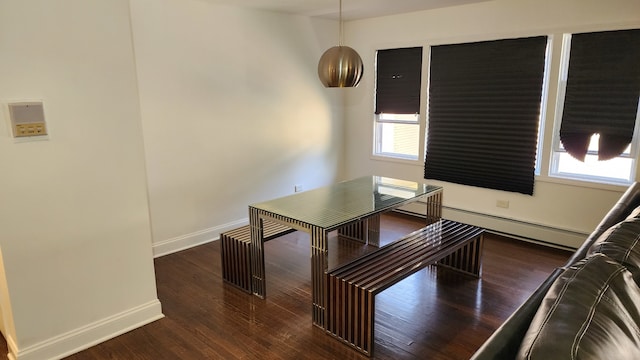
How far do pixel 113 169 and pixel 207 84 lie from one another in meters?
1.79

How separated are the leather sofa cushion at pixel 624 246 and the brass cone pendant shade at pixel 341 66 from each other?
1.82 meters

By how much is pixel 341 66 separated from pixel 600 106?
8.23 feet

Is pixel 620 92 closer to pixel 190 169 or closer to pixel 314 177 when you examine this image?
pixel 314 177

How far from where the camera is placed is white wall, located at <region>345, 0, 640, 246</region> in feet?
12.2

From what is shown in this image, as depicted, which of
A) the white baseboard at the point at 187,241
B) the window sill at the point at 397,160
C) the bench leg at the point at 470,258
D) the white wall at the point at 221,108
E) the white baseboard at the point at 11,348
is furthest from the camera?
the window sill at the point at 397,160

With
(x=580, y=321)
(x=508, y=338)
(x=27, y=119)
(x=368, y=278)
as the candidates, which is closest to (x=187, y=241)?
(x=27, y=119)

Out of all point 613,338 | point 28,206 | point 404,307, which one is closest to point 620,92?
point 404,307

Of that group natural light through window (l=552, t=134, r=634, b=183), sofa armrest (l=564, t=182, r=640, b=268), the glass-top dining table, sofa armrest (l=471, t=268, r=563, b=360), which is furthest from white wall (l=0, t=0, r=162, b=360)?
natural light through window (l=552, t=134, r=634, b=183)

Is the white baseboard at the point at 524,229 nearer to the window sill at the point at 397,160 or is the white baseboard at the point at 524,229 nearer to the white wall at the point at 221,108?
the window sill at the point at 397,160

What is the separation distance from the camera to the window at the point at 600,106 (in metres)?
3.54

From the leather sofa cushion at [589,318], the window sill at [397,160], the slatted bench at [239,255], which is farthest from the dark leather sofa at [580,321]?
the window sill at [397,160]

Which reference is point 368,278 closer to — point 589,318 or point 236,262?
point 236,262

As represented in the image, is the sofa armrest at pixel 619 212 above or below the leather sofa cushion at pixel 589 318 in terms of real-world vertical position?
below

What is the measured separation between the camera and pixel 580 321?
3.59 ft
